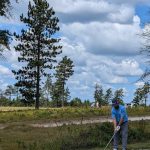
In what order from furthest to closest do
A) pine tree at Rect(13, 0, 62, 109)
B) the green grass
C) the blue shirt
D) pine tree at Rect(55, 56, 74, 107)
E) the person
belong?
pine tree at Rect(55, 56, 74, 107) < pine tree at Rect(13, 0, 62, 109) < the green grass < the blue shirt < the person

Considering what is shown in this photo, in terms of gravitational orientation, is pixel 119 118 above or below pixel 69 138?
above

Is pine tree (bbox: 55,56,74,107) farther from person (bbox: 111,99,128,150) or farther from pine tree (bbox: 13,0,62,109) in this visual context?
person (bbox: 111,99,128,150)

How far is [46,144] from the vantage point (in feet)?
67.5

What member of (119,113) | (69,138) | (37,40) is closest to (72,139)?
(69,138)

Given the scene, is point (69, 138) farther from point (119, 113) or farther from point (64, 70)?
point (64, 70)

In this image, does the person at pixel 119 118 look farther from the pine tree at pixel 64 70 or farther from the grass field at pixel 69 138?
the pine tree at pixel 64 70

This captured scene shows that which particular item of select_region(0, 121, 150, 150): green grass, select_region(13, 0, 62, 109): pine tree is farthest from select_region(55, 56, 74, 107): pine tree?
select_region(0, 121, 150, 150): green grass

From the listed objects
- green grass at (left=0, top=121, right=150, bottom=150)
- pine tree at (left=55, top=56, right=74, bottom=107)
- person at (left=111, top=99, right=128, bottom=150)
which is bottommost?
green grass at (left=0, top=121, right=150, bottom=150)

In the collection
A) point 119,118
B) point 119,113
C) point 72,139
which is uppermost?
point 119,113

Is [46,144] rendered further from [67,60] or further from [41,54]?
[67,60]

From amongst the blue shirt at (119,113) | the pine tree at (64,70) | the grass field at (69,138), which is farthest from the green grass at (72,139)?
the pine tree at (64,70)

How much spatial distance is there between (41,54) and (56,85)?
51.1 metres

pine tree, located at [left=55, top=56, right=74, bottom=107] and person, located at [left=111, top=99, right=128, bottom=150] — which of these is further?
pine tree, located at [left=55, top=56, right=74, bottom=107]

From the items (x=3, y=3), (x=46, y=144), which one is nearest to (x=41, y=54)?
(x=3, y=3)
